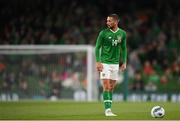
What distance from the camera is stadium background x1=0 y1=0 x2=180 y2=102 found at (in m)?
27.3

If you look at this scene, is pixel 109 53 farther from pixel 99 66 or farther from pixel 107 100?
pixel 107 100

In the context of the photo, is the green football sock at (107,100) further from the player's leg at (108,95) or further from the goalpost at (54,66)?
the goalpost at (54,66)

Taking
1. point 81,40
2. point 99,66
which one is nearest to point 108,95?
point 99,66

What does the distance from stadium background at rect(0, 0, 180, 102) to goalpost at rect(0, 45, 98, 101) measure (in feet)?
0.13

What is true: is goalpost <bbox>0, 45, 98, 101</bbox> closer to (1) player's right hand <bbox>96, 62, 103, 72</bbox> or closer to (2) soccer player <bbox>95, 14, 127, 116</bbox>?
(2) soccer player <bbox>95, 14, 127, 116</bbox>

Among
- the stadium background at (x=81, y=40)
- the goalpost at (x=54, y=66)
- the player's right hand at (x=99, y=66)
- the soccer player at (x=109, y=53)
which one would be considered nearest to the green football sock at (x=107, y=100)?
the soccer player at (x=109, y=53)

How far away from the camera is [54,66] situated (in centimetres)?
2761

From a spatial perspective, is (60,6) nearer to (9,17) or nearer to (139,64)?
(9,17)

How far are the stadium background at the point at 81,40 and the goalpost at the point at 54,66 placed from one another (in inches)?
1.5

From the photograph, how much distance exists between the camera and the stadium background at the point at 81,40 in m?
27.3

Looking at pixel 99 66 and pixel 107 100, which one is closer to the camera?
pixel 107 100

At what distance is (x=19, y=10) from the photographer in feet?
109

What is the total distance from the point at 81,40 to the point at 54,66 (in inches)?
156

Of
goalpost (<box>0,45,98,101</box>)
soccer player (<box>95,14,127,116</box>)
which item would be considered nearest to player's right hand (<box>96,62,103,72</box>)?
soccer player (<box>95,14,127,116</box>)
